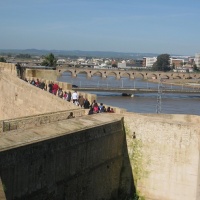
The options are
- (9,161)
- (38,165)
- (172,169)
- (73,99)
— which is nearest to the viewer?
(9,161)

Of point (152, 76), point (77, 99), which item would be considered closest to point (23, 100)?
point (77, 99)

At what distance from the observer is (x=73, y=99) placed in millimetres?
13086

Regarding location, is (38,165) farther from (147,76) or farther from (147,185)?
(147,76)

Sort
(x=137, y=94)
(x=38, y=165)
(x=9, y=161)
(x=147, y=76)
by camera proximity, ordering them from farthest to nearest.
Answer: (x=147, y=76) → (x=137, y=94) → (x=38, y=165) → (x=9, y=161)

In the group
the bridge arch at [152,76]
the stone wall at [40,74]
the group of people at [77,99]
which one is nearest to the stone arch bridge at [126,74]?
the bridge arch at [152,76]

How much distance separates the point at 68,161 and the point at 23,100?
7085mm

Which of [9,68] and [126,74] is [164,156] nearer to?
[9,68]

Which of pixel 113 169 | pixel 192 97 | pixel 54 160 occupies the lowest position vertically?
pixel 192 97

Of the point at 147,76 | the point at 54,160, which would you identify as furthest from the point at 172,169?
the point at 147,76

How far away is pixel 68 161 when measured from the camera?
8367mm

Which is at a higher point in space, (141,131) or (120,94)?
(141,131)

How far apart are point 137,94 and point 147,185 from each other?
164 feet

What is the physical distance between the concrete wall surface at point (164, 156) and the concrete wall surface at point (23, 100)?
238cm

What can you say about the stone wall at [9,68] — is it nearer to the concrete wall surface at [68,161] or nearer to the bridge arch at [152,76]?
the concrete wall surface at [68,161]
